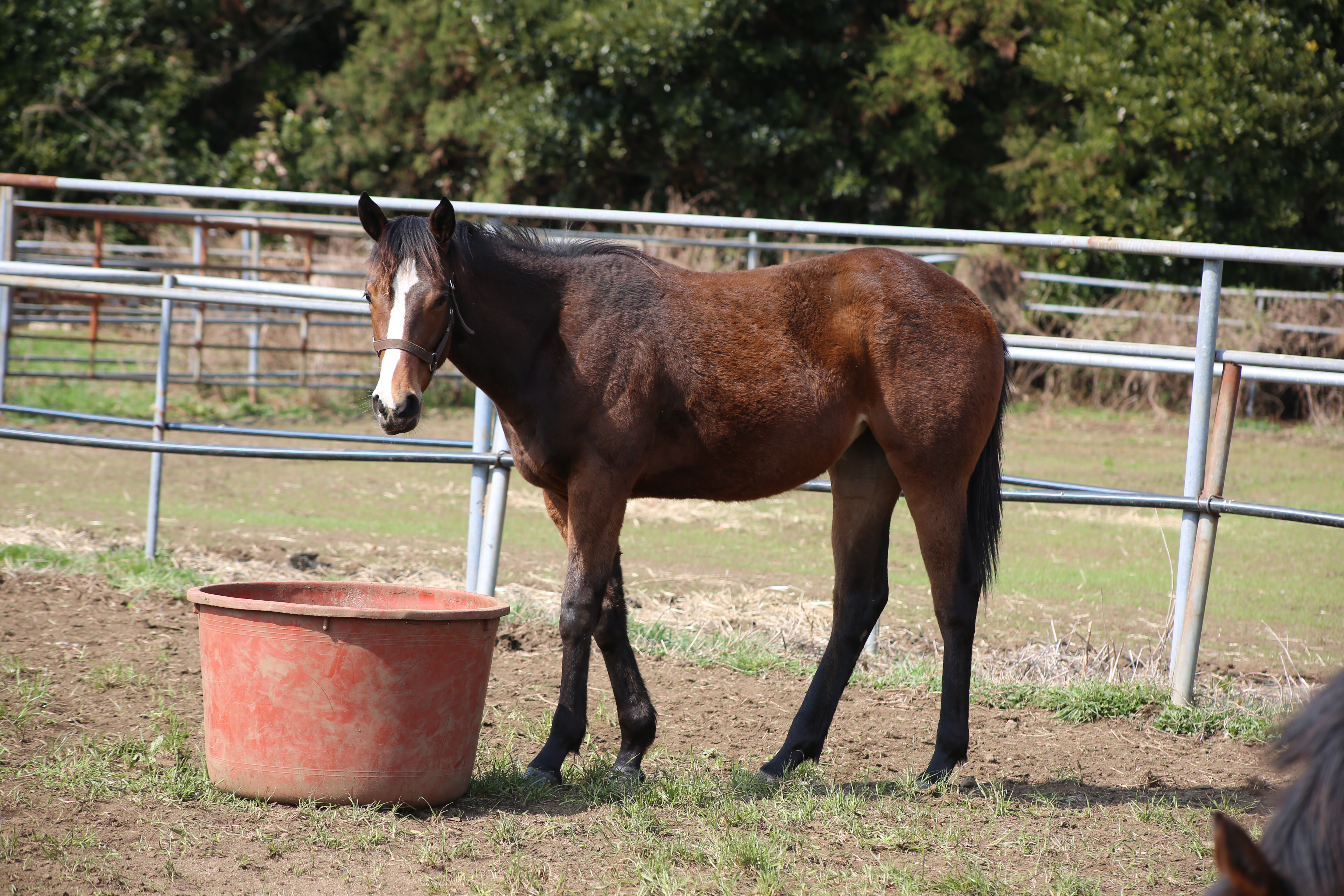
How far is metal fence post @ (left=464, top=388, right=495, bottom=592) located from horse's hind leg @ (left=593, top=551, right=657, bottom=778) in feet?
4.22

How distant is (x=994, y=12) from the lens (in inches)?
667

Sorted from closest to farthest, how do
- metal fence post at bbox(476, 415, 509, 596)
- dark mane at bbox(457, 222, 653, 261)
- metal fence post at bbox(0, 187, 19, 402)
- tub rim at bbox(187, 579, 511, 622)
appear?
tub rim at bbox(187, 579, 511, 622) < dark mane at bbox(457, 222, 653, 261) < metal fence post at bbox(476, 415, 509, 596) < metal fence post at bbox(0, 187, 19, 402)

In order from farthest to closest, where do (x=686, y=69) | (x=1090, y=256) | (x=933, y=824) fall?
(x=686, y=69) < (x=1090, y=256) < (x=933, y=824)

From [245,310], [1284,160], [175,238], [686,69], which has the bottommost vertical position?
[245,310]

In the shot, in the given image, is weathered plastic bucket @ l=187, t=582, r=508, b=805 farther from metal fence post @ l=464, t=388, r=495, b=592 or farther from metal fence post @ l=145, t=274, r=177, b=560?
metal fence post @ l=145, t=274, r=177, b=560

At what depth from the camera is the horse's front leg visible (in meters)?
3.35

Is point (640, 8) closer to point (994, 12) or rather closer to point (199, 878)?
point (994, 12)

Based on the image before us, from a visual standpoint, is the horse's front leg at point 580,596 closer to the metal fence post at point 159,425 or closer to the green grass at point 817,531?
the green grass at point 817,531

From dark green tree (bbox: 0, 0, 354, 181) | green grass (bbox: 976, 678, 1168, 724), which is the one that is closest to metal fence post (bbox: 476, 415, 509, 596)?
green grass (bbox: 976, 678, 1168, 724)

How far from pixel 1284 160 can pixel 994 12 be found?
4.75m

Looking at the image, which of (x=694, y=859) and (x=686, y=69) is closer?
(x=694, y=859)

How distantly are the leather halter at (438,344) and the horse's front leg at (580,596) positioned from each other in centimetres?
54

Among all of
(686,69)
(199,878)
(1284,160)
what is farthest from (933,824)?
(686,69)

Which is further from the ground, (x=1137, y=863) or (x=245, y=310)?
(x=245, y=310)
